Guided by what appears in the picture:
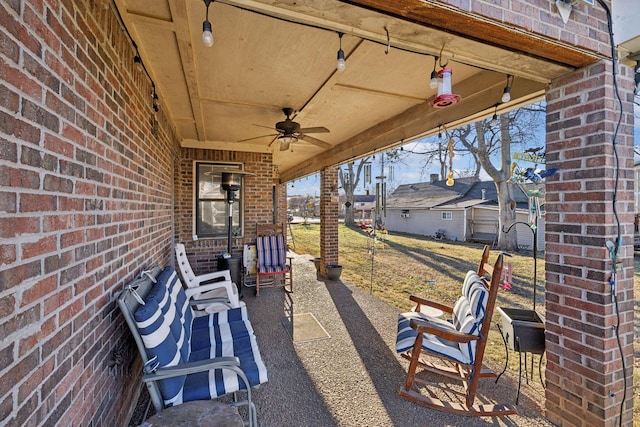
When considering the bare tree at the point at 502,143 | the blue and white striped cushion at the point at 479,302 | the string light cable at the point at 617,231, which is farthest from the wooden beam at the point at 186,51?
the bare tree at the point at 502,143

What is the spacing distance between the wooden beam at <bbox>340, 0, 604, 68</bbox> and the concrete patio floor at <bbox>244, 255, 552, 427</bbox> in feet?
7.82

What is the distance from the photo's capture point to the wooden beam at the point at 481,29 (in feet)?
4.50

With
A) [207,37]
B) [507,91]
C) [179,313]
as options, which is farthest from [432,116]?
[179,313]

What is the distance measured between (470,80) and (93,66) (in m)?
2.89

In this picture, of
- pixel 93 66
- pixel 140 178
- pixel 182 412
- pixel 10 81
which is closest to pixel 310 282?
pixel 140 178

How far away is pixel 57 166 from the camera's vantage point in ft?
3.60

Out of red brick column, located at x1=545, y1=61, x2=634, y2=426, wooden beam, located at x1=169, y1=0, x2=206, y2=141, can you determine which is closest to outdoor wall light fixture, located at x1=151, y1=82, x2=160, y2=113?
wooden beam, located at x1=169, y1=0, x2=206, y2=141

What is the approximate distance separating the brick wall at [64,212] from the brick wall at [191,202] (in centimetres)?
334

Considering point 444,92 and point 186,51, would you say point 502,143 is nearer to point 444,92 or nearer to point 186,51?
point 444,92

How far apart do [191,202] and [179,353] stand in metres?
3.85

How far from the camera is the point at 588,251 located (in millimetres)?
1855

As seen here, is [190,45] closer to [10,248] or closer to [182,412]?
[10,248]

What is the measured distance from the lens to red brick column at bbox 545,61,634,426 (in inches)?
70.8

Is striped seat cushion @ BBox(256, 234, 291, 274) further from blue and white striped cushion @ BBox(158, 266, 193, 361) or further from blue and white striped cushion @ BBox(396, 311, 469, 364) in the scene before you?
blue and white striped cushion @ BBox(396, 311, 469, 364)
